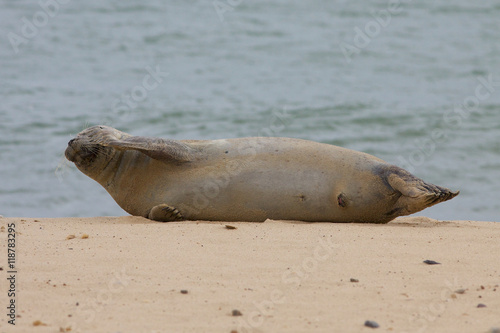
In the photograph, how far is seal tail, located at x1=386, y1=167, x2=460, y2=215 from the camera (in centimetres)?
507

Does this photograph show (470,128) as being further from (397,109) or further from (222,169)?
(222,169)

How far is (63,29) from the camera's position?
59.0 ft

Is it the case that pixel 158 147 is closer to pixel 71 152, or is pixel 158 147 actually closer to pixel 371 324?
pixel 71 152

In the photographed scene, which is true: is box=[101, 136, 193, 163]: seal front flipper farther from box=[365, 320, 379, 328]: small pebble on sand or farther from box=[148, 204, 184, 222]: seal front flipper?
box=[365, 320, 379, 328]: small pebble on sand

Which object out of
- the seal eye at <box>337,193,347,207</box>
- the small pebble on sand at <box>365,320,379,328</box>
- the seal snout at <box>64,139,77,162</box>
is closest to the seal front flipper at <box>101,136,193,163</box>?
the seal snout at <box>64,139,77,162</box>

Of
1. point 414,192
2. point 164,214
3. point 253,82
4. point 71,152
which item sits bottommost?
point 253,82

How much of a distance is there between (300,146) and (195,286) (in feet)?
7.17

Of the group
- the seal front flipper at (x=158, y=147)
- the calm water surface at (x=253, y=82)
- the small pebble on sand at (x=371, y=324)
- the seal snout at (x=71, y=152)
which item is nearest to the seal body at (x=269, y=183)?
the seal front flipper at (x=158, y=147)

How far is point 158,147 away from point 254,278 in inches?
77.7

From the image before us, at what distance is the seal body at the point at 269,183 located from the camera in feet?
17.3

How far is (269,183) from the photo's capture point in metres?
5.29

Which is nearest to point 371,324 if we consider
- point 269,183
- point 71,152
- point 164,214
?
point 269,183

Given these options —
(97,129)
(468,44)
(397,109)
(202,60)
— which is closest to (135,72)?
(202,60)

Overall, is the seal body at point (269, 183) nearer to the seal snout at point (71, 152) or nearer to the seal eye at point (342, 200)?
the seal eye at point (342, 200)
